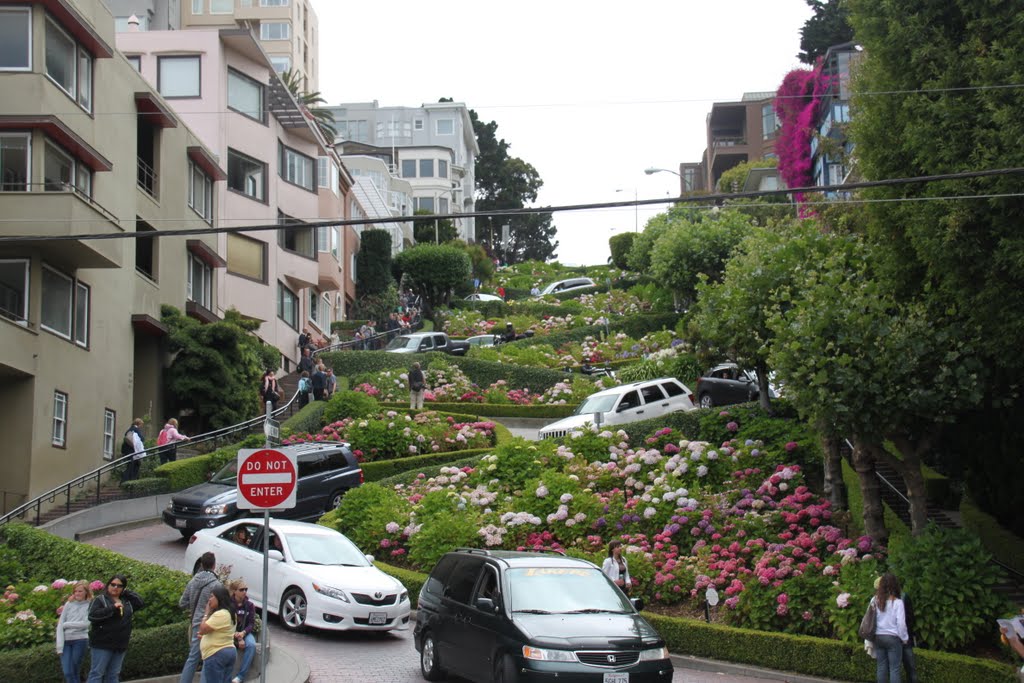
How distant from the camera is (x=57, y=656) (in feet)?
45.9

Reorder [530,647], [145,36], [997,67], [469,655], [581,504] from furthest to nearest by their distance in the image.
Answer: [145,36], [581,504], [997,67], [469,655], [530,647]

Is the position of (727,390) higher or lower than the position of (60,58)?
lower

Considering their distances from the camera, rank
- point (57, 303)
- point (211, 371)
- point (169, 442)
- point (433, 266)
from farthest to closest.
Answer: point (433, 266) → point (211, 371) → point (169, 442) → point (57, 303)

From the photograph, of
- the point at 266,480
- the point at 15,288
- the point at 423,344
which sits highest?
the point at 423,344

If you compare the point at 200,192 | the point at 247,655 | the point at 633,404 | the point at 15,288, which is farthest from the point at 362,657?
the point at 200,192

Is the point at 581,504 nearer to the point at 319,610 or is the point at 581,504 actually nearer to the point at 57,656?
the point at 319,610

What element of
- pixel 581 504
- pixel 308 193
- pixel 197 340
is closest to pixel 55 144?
pixel 197 340

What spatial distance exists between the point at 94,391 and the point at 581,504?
44.8 ft

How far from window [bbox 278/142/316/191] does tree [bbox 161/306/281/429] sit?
15221mm

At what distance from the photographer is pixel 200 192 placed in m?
40.3

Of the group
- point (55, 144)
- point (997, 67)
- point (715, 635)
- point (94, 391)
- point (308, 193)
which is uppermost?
point (308, 193)

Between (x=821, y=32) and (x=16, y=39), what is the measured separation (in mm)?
61421

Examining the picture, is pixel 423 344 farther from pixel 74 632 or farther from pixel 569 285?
pixel 74 632

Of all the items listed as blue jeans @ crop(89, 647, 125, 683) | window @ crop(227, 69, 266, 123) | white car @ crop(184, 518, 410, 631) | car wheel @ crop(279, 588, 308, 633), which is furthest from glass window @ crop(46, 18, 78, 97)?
blue jeans @ crop(89, 647, 125, 683)
